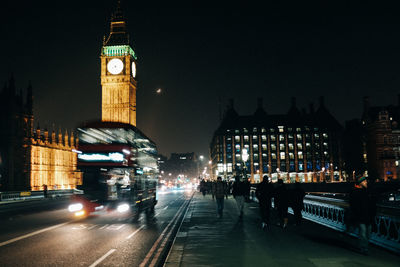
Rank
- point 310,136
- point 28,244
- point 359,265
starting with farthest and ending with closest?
point 310,136
point 28,244
point 359,265

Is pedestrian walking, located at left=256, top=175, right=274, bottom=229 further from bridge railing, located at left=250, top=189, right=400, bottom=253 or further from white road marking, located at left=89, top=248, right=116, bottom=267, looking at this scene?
white road marking, located at left=89, top=248, right=116, bottom=267

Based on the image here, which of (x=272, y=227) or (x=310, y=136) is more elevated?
(x=310, y=136)

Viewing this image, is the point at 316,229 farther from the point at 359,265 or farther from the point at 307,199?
the point at 359,265

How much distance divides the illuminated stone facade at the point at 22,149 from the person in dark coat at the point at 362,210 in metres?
64.6

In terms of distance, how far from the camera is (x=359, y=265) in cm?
841

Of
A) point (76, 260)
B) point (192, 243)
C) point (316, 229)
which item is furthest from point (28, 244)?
point (316, 229)

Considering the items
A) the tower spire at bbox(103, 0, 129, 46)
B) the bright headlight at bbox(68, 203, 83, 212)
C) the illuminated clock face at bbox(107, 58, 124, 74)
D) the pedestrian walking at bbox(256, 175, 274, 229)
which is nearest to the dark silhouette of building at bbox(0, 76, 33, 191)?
the illuminated clock face at bbox(107, 58, 124, 74)

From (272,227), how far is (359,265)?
6.87m

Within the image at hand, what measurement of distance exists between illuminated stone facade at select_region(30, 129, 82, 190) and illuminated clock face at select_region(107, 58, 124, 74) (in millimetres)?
22902

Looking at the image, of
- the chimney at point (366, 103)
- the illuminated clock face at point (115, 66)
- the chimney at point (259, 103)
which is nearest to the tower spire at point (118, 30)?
the illuminated clock face at point (115, 66)

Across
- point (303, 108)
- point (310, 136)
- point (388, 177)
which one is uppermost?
point (303, 108)

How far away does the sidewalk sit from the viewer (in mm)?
8750

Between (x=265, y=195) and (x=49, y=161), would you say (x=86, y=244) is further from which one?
(x=49, y=161)

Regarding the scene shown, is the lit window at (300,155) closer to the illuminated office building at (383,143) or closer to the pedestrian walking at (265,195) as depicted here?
the illuminated office building at (383,143)
